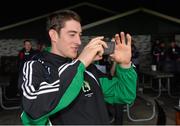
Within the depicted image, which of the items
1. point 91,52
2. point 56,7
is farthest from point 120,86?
point 56,7

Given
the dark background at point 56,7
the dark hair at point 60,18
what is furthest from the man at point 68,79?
the dark background at point 56,7

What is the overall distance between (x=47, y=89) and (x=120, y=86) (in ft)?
1.54

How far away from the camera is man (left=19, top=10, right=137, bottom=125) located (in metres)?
1.37

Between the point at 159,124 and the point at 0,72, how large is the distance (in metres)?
10.8

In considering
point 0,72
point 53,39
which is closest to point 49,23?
point 53,39

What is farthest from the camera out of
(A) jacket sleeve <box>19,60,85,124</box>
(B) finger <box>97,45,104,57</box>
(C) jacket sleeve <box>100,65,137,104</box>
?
(C) jacket sleeve <box>100,65,137,104</box>

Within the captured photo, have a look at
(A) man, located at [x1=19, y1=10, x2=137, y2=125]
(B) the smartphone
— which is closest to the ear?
(A) man, located at [x1=19, y1=10, x2=137, y2=125]

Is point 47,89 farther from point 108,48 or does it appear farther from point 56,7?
point 56,7

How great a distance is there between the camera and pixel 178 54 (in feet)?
39.0

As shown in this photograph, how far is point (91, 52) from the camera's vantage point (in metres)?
1.42

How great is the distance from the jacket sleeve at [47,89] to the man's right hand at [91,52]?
0.03 meters

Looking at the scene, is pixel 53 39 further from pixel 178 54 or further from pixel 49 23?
pixel 178 54

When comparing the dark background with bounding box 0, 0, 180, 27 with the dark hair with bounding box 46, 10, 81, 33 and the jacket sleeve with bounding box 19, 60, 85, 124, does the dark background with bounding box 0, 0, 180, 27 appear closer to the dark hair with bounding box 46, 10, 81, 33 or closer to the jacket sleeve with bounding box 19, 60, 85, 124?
the dark hair with bounding box 46, 10, 81, 33

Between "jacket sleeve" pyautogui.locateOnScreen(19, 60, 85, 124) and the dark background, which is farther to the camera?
the dark background
